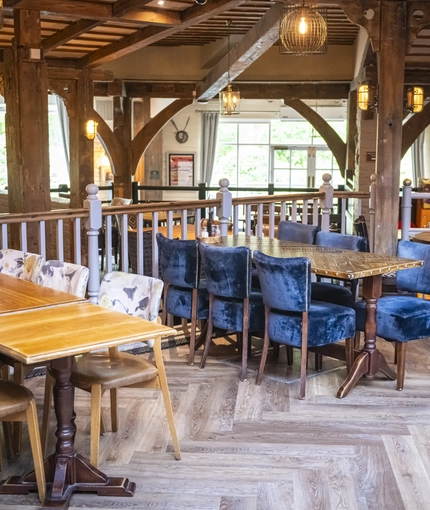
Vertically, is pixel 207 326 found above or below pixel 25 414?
below

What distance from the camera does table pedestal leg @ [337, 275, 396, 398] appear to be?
477 cm

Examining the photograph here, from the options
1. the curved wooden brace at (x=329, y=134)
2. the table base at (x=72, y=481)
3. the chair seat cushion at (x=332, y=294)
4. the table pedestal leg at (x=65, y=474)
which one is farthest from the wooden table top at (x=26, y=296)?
the curved wooden brace at (x=329, y=134)

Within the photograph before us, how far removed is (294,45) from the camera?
6297 mm

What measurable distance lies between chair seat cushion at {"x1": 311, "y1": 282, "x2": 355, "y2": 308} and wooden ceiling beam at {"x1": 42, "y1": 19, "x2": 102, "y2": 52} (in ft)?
12.2

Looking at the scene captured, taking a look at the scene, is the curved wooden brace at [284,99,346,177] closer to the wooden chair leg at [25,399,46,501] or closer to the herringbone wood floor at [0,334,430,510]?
the herringbone wood floor at [0,334,430,510]

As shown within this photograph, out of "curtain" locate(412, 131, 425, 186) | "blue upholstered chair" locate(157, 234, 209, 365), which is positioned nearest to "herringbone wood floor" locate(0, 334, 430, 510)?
"blue upholstered chair" locate(157, 234, 209, 365)

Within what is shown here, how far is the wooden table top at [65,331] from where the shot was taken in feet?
9.45

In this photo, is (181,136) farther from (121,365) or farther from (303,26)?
(121,365)

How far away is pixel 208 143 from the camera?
57.1ft

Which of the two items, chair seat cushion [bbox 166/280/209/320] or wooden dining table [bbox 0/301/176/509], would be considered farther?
chair seat cushion [bbox 166/280/209/320]

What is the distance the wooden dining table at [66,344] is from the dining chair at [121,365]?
141mm

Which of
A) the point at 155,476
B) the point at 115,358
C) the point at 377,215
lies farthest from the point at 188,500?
the point at 377,215

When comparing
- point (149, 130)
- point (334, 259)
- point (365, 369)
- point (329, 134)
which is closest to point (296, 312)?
point (334, 259)

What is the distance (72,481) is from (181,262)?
2246 millimetres
